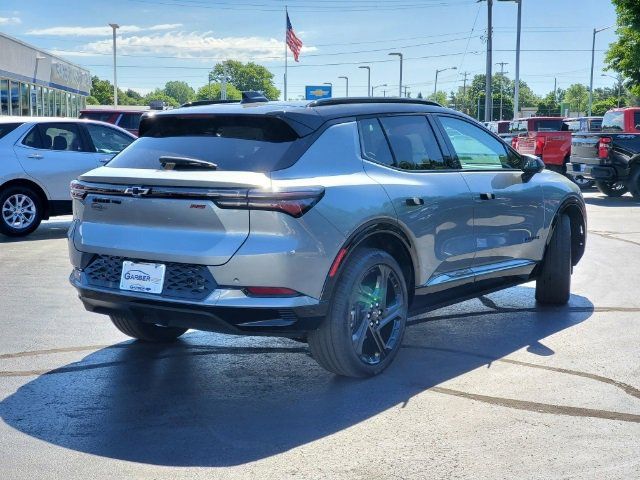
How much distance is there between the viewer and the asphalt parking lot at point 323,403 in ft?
13.1

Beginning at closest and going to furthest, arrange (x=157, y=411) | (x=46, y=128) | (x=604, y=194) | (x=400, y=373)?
1. (x=157, y=411)
2. (x=400, y=373)
3. (x=46, y=128)
4. (x=604, y=194)

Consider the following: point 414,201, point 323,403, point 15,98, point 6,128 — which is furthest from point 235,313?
point 15,98

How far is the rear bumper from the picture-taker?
470 centimetres

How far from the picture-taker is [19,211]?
484 inches

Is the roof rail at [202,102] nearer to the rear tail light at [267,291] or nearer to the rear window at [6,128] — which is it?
the rear tail light at [267,291]

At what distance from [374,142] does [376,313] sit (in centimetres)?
110

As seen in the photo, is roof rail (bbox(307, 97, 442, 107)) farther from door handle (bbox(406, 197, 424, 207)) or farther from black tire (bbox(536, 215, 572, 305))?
black tire (bbox(536, 215, 572, 305))

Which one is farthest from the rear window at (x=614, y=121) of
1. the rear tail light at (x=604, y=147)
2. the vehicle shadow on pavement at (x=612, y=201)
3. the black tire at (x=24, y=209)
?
the black tire at (x=24, y=209)

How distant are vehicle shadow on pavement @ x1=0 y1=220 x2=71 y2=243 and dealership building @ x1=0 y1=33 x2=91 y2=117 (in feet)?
75.0

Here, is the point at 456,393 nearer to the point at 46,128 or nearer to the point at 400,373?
the point at 400,373

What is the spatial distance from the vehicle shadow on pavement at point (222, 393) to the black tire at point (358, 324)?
0.42 ft

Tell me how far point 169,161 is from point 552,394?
259 cm

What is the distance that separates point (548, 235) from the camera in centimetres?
730

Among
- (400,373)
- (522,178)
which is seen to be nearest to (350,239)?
(400,373)
